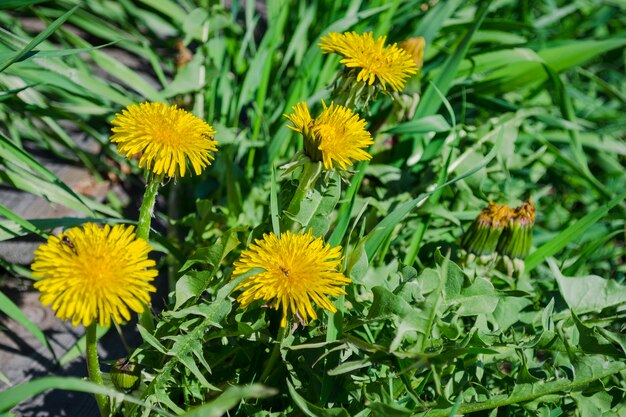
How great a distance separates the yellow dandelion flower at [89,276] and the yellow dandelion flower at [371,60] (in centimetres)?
51

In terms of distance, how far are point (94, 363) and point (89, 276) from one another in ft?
0.74

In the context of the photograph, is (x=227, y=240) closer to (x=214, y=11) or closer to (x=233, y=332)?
(x=233, y=332)

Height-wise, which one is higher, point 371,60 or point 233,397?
point 371,60

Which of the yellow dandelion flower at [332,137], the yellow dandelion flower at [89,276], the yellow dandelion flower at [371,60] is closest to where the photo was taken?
the yellow dandelion flower at [89,276]

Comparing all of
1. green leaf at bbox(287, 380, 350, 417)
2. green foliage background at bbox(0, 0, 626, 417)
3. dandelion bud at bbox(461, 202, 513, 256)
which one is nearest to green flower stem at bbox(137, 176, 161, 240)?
green foliage background at bbox(0, 0, 626, 417)

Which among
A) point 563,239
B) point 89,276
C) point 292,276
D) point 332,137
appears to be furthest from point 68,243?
point 563,239

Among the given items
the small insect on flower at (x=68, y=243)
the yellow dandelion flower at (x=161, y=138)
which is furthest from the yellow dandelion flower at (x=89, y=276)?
the yellow dandelion flower at (x=161, y=138)

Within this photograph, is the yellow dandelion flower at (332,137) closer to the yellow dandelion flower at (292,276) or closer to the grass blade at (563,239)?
the yellow dandelion flower at (292,276)

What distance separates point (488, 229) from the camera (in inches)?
50.3

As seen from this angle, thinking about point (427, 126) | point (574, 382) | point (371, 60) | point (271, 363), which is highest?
point (371, 60)

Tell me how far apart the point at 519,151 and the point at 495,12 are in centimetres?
71

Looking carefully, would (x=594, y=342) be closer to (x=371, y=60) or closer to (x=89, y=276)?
(x=371, y=60)

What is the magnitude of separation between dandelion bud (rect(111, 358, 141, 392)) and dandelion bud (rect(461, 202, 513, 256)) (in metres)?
0.71

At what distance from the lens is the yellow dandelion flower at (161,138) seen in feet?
2.90
